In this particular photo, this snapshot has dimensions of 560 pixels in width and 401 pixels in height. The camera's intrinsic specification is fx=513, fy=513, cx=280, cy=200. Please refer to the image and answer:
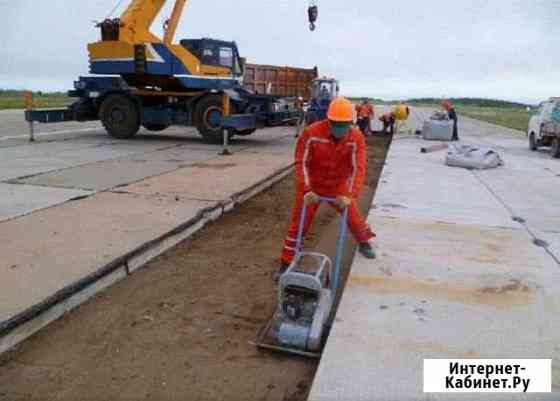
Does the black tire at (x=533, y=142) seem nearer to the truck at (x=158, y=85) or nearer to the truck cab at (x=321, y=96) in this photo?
the truck cab at (x=321, y=96)

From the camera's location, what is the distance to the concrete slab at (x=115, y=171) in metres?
7.87

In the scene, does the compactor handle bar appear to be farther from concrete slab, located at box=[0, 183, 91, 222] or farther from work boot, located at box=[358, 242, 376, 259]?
concrete slab, located at box=[0, 183, 91, 222]

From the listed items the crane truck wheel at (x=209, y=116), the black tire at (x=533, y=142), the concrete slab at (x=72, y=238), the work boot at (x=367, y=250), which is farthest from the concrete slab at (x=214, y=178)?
the black tire at (x=533, y=142)

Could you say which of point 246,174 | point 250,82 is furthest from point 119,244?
point 250,82

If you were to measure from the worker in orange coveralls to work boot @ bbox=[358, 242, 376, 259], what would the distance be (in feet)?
1.25

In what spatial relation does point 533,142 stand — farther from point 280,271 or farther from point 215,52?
point 280,271

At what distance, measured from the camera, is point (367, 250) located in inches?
193

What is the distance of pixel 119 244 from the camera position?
499 cm

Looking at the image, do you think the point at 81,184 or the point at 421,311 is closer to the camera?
the point at 421,311

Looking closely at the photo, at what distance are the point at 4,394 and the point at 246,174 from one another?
6657 mm

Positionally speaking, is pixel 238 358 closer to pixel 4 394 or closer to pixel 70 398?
pixel 70 398

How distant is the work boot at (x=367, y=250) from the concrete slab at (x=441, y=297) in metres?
0.08

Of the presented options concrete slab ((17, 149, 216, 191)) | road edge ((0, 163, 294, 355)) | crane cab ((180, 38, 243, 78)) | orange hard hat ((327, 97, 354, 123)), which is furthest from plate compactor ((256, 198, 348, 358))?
crane cab ((180, 38, 243, 78))

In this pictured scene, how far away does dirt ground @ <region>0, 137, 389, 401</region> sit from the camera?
3039 mm
